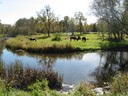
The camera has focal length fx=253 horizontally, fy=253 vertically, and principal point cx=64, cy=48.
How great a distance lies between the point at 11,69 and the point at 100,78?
7.26 m

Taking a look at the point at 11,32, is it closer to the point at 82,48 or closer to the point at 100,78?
the point at 82,48

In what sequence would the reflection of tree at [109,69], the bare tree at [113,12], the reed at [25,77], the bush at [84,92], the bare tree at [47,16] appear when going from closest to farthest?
the bush at [84,92], the reed at [25,77], the reflection of tree at [109,69], the bare tree at [113,12], the bare tree at [47,16]

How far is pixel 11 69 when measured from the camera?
1634cm

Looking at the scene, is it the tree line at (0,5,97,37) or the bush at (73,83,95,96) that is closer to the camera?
the bush at (73,83,95,96)

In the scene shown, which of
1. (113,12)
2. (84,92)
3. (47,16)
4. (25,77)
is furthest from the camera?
(47,16)

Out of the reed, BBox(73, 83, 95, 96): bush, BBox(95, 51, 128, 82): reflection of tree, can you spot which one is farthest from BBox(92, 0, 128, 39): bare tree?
BBox(73, 83, 95, 96): bush

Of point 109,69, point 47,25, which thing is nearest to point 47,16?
point 47,25

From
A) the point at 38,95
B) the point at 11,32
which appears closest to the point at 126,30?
the point at 38,95

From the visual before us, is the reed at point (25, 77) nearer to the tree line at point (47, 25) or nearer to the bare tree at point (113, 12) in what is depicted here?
the bare tree at point (113, 12)

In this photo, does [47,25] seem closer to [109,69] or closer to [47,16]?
[47,16]

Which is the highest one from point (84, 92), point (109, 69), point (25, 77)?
point (84, 92)

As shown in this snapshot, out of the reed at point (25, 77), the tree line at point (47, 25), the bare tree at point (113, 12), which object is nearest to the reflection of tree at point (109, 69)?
the reed at point (25, 77)

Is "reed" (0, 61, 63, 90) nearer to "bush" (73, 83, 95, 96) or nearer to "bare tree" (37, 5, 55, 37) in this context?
"bush" (73, 83, 95, 96)

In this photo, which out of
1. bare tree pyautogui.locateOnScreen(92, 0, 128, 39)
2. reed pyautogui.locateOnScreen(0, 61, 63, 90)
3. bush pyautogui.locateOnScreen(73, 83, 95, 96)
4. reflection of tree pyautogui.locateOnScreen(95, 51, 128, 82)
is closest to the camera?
bush pyautogui.locateOnScreen(73, 83, 95, 96)
